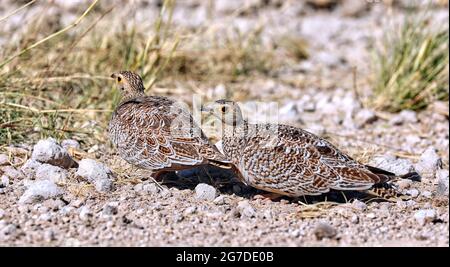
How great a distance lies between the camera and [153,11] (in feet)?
32.7

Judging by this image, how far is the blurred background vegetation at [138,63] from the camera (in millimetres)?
5746

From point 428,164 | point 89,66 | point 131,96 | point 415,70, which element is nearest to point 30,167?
point 131,96

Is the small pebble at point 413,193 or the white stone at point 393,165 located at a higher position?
the white stone at point 393,165

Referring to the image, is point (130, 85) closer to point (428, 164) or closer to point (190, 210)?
point (190, 210)

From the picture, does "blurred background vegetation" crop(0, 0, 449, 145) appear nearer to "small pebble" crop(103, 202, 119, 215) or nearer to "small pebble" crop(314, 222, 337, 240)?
"small pebble" crop(103, 202, 119, 215)

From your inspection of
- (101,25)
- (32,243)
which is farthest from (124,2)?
(32,243)

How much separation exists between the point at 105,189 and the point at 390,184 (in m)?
1.91

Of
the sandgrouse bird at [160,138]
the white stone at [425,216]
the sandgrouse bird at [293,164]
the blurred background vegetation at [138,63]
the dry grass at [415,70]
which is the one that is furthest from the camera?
the dry grass at [415,70]

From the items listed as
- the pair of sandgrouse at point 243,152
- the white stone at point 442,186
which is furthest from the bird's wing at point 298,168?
the white stone at point 442,186

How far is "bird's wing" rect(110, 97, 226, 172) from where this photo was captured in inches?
184

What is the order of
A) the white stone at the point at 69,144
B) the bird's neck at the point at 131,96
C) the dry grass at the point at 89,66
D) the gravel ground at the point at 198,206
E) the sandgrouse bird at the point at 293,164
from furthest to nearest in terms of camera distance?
the dry grass at the point at 89,66
the white stone at the point at 69,144
the bird's neck at the point at 131,96
the sandgrouse bird at the point at 293,164
the gravel ground at the point at 198,206

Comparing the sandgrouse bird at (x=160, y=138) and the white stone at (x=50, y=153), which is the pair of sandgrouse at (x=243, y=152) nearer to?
the sandgrouse bird at (x=160, y=138)

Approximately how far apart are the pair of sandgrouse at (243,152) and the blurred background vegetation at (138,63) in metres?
0.85
